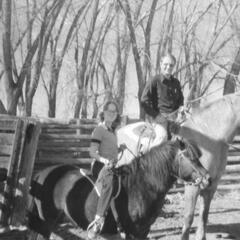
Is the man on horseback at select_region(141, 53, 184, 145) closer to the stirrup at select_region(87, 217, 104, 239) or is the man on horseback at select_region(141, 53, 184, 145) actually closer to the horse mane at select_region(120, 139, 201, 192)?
the horse mane at select_region(120, 139, 201, 192)

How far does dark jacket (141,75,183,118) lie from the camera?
5.98 meters

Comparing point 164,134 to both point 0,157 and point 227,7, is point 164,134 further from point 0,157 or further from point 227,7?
point 227,7

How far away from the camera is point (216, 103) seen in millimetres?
5953

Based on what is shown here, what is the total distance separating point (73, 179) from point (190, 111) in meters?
2.03

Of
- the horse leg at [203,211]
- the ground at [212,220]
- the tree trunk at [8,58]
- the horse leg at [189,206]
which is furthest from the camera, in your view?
the tree trunk at [8,58]

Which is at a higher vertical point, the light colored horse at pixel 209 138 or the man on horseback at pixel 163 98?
the man on horseback at pixel 163 98

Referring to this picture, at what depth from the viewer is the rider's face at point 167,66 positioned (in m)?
5.96

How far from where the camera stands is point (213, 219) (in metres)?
8.04

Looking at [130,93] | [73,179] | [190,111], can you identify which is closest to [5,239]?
[73,179]

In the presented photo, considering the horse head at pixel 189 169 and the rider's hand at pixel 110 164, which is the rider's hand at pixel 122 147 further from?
the horse head at pixel 189 169

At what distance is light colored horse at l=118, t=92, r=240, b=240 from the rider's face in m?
0.68

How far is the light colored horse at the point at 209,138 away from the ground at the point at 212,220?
996 millimetres

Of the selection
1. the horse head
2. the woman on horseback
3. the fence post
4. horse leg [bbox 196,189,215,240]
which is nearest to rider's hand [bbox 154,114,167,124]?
the woman on horseback

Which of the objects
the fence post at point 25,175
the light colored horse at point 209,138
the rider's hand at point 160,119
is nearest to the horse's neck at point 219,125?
the light colored horse at point 209,138
